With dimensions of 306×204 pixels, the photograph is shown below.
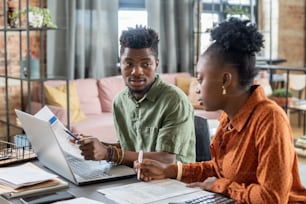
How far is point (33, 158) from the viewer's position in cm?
181

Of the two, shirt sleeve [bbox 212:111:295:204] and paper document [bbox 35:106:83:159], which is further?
paper document [bbox 35:106:83:159]

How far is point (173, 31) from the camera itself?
573cm

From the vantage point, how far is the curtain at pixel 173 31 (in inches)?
220

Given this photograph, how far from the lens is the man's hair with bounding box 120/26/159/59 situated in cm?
194

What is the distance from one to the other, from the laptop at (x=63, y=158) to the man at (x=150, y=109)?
0.22m

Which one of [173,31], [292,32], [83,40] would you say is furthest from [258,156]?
[292,32]

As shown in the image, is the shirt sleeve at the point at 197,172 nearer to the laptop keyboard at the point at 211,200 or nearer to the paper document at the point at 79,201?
the laptop keyboard at the point at 211,200

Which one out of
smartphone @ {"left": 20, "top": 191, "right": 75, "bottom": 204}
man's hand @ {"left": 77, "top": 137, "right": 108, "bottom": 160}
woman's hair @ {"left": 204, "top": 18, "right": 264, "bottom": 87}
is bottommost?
smartphone @ {"left": 20, "top": 191, "right": 75, "bottom": 204}

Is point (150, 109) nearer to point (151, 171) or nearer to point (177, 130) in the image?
point (177, 130)

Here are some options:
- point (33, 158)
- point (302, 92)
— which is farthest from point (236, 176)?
point (302, 92)

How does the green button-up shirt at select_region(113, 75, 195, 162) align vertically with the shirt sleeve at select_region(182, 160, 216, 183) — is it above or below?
above

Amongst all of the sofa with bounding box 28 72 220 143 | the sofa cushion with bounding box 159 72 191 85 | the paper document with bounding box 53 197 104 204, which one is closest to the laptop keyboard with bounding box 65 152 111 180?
the paper document with bounding box 53 197 104 204

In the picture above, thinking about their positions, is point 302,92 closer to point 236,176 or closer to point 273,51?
point 273,51

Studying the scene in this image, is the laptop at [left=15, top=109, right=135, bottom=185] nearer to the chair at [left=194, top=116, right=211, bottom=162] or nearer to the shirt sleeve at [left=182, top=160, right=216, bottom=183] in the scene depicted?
the shirt sleeve at [left=182, top=160, right=216, bottom=183]
